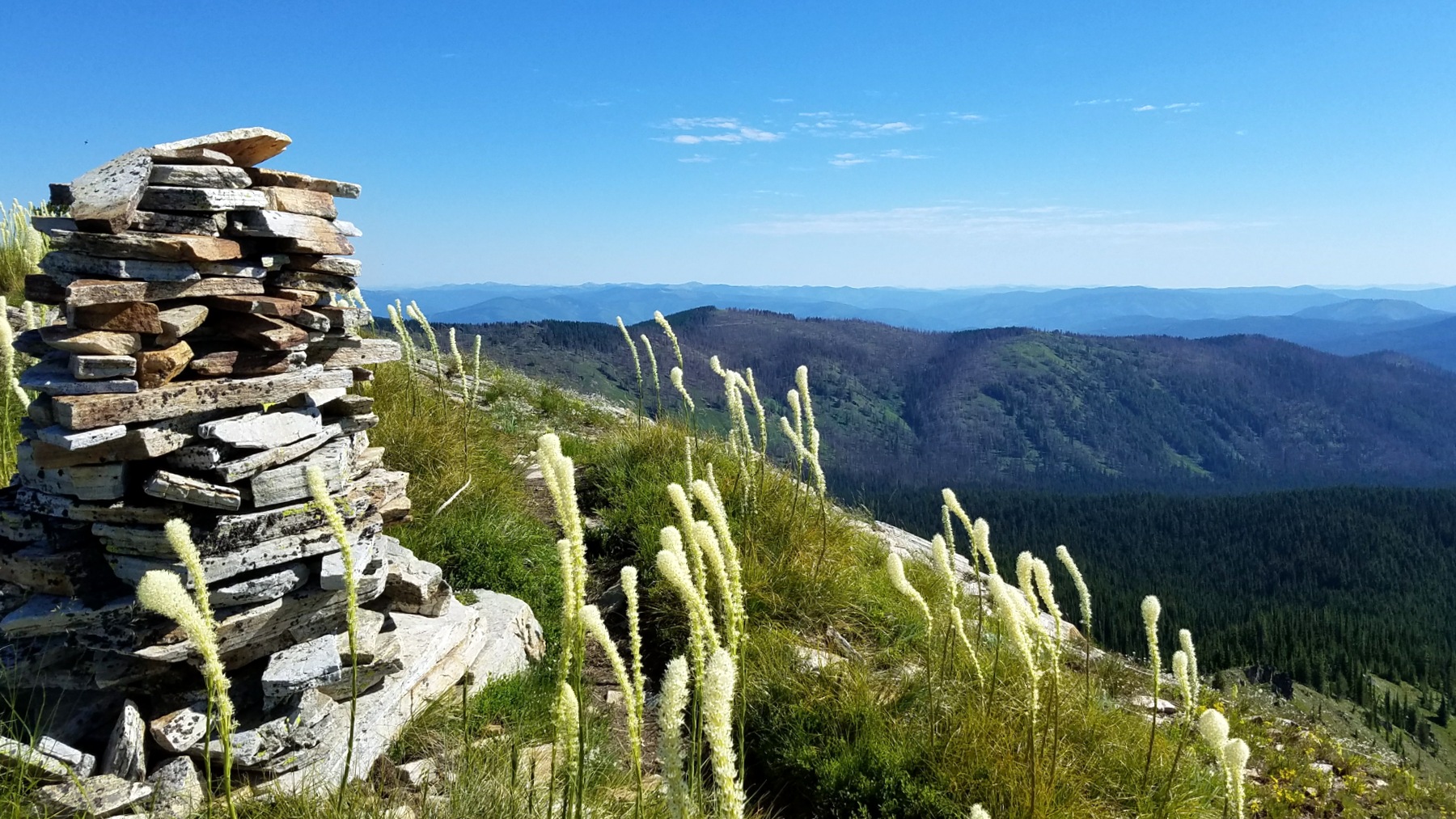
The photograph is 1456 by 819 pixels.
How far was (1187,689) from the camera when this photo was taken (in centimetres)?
537

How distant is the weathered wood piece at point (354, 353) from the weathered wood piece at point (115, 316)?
1.32 meters

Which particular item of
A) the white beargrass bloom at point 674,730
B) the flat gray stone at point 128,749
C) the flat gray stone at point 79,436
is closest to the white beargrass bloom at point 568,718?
the white beargrass bloom at point 674,730

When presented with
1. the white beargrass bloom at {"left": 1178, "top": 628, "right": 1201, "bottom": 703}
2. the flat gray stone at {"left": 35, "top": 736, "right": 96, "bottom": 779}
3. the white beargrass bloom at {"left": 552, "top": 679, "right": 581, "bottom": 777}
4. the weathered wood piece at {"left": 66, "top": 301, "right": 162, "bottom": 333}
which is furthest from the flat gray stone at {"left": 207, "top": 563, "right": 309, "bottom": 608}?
the white beargrass bloom at {"left": 1178, "top": 628, "right": 1201, "bottom": 703}

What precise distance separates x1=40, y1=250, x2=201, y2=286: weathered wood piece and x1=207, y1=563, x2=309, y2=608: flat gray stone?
2.21 m

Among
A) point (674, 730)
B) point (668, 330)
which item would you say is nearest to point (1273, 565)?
point (668, 330)

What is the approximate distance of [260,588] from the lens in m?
5.36

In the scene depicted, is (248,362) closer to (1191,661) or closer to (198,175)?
(198,175)

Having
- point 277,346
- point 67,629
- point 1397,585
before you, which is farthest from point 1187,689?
point 1397,585

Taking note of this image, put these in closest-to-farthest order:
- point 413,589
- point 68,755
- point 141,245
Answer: point 68,755
point 141,245
point 413,589

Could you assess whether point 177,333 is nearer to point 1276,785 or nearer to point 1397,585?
point 1276,785

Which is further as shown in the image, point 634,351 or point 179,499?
point 634,351

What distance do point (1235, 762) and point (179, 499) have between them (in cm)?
634

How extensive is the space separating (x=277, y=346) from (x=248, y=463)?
108cm

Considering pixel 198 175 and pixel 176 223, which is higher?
pixel 198 175
